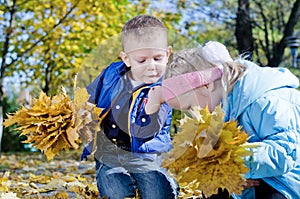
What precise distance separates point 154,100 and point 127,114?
228 millimetres

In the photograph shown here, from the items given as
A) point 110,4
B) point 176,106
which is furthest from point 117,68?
point 110,4

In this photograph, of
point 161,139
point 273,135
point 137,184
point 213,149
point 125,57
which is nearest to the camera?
point 213,149

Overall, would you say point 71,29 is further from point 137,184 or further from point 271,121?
point 271,121

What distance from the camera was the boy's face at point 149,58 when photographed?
2.24m

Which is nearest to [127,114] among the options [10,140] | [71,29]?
[71,29]

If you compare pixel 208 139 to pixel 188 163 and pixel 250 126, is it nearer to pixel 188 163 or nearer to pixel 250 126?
pixel 188 163

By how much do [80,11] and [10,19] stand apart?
1.17m

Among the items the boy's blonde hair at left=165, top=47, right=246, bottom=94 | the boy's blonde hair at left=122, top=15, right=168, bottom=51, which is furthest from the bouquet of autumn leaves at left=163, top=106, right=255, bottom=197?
the boy's blonde hair at left=122, top=15, right=168, bottom=51

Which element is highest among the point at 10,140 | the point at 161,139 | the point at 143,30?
the point at 143,30

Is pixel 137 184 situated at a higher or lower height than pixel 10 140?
higher

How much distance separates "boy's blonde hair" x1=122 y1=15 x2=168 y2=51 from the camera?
2270 mm

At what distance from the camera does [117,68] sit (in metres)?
2.64

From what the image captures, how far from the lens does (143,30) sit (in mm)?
2279

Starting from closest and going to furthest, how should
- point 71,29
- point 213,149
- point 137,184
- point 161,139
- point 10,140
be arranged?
point 213,149 → point 161,139 → point 137,184 → point 71,29 → point 10,140
